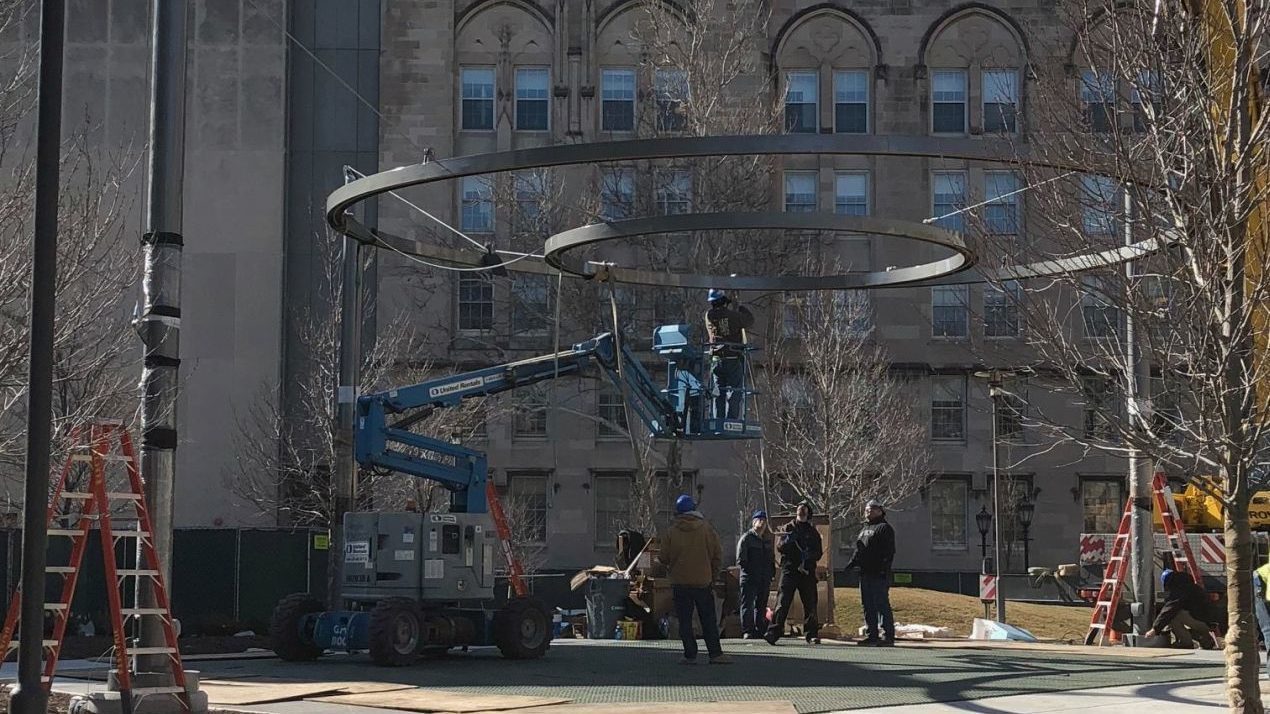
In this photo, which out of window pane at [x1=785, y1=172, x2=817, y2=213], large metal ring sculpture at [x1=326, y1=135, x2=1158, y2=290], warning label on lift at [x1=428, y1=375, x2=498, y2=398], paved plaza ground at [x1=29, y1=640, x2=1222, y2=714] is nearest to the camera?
large metal ring sculpture at [x1=326, y1=135, x2=1158, y2=290]

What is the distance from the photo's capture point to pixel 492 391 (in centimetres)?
2420

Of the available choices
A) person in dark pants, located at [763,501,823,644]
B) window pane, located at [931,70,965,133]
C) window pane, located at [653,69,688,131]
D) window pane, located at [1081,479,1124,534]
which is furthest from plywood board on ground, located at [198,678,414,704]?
window pane, located at [1081,479,1124,534]

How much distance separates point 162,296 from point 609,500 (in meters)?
38.2

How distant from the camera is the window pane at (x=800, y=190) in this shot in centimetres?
5319

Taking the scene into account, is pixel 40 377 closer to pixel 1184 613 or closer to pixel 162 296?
pixel 162 296

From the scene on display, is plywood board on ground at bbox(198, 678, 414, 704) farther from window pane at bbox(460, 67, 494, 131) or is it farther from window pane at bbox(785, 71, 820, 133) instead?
window pane at bbox(785, 71, 820, 133)

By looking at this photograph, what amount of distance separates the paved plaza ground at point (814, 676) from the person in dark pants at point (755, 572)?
1.51 metres

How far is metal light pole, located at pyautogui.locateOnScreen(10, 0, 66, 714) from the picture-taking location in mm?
9812

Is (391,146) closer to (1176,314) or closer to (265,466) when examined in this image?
(265,466)

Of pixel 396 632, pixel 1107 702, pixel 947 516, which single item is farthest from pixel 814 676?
pixel 947 516

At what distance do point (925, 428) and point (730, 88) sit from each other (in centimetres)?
1242

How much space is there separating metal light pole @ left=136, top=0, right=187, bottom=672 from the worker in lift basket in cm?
923

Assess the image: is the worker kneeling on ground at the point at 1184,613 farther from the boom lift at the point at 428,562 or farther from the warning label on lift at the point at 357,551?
the warning label on lift at the point at 357,551

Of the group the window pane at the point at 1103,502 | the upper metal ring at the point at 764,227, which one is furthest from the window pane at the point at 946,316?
the upper metal ring at the point at 764,227
